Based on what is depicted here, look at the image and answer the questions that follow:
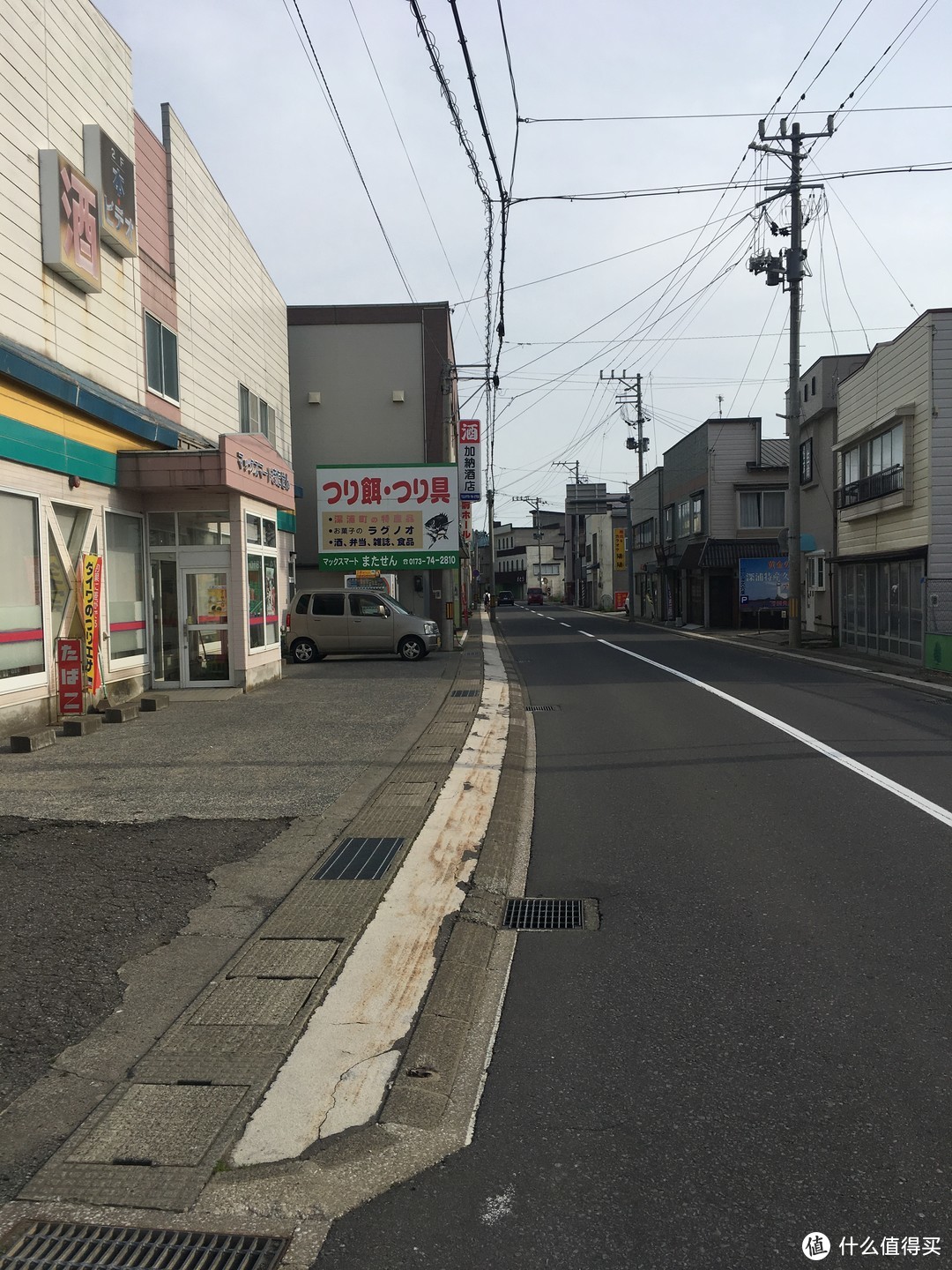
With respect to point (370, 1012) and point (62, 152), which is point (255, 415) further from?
point (370, 1012)

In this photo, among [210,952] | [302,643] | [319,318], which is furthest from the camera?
[319,318]

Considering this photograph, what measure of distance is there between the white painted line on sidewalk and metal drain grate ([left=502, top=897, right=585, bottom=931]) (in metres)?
0.33

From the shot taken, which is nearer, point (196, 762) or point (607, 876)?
point (607, 876)

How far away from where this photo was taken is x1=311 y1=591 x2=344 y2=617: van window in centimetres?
2377

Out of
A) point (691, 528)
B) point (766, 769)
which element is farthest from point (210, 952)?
point (691, 528)

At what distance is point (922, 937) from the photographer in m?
4.95

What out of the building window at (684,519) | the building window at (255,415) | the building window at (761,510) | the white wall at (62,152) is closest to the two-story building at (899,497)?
the building window at (255,415)

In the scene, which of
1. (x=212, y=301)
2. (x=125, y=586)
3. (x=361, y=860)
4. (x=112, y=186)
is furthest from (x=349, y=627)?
(x=361, y=860)

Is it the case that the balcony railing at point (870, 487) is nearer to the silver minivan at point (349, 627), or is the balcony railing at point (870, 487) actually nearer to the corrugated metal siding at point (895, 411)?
the corrugated metal siding at point (895, 411)

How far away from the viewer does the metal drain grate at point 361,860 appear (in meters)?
6.12

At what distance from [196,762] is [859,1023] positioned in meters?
7.21

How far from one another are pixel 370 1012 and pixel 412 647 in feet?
65.2

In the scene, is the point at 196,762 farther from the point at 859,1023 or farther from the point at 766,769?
the point at 859,1023

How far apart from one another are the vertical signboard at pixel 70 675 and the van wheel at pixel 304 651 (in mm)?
11546
